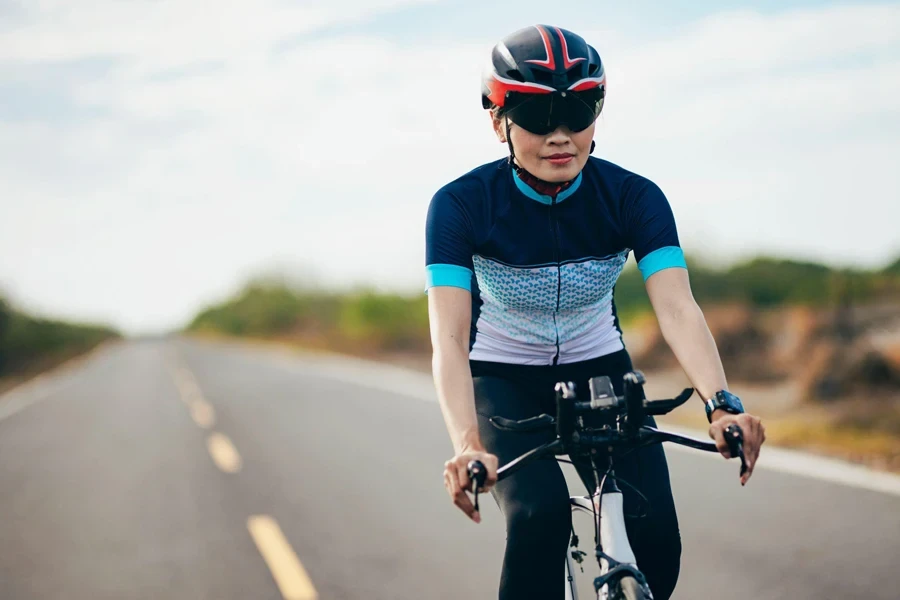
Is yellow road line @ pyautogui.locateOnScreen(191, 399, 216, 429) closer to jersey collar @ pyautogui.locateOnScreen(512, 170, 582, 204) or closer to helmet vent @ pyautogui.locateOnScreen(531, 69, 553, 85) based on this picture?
jersey collar @ pyautogui.locateOnScreen(512, 170, 582, 204)

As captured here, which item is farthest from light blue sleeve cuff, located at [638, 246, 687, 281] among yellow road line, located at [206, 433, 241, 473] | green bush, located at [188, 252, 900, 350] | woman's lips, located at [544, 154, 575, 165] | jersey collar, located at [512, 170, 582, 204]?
yellow road line, located at [206, 433, 241, 473]

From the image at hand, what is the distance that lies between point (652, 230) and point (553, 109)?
531mm

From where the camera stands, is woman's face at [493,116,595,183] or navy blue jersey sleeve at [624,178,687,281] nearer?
woman's face at [493,116,595,183]

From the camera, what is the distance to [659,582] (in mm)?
2574

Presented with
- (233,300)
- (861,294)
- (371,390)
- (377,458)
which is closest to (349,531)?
(377,458)

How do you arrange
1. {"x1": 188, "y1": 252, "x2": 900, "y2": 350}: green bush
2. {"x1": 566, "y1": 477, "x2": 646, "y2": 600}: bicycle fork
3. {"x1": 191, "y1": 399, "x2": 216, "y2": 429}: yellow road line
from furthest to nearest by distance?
{"x1": 188, "y1": 252, "x2": 900, "y2": 350}: green bush, {"x1": 191, "y1": 399, "x2": 216, "y2": 429}: yellow road line, {"x1": 566, "y1": 477, "x2": 646, "y2": 600}: bicycle fork

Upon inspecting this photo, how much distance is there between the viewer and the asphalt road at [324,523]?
490cm

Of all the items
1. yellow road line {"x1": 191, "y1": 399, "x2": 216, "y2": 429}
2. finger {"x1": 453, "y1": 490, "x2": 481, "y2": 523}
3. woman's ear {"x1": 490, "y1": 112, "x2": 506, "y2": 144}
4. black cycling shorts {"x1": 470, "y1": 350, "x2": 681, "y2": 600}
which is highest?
woman's ear {"x1": 490, "y1": 112, "x2": 506, "y2": 144}

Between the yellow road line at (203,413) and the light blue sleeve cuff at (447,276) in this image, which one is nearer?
the light blue sleeve cuff at (447,276)

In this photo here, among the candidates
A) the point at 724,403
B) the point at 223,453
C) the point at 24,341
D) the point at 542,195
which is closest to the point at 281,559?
the point at 542,195

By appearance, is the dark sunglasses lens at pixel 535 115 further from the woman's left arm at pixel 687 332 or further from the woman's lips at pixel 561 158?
the woman's left arm at pixel 687 332

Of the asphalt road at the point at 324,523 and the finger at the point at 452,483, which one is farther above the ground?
the finger at the point at 452,483

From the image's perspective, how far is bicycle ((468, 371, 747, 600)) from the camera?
7.02 ft

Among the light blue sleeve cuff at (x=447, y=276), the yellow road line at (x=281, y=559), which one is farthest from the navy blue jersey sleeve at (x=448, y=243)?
the yellow road line at (x=281, y=559)
